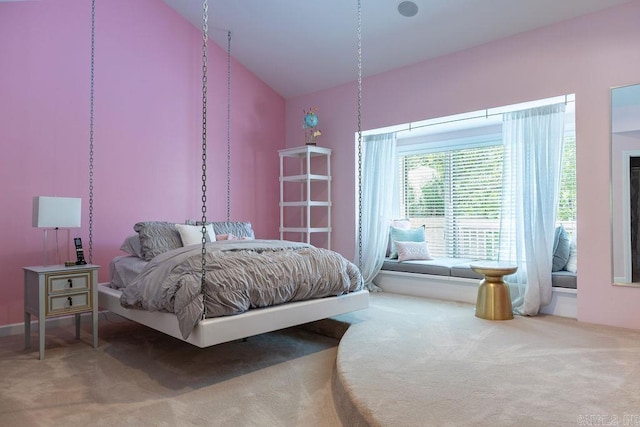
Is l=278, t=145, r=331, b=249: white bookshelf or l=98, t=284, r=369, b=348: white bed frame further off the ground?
l=278, t=145, r=331, b=249: white bookshelf

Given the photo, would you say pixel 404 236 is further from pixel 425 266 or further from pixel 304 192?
Result: pixel 304 192

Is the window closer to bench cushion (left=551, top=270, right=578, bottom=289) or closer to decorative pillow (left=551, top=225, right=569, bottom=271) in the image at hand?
decorative pillow (left=551, top=225, right=569, bottom=271)

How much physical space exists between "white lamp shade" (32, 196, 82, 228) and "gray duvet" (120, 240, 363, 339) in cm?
88

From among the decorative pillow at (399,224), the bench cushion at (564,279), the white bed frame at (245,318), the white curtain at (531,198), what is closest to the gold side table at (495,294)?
the white curtain at (531,198)

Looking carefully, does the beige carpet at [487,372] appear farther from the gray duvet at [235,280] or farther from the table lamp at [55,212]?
the table lamp at [55,212]

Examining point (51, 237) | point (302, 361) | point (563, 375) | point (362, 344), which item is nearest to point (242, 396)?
point (302, 361)

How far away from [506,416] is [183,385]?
185 cm

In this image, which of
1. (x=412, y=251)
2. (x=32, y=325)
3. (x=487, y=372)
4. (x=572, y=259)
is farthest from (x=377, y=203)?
(x=32, y=325)

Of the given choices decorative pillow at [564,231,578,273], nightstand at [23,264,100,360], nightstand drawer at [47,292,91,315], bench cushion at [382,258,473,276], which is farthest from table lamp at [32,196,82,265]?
decorative pillow at [564,231,578,273]

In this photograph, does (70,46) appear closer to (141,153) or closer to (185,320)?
(141,153)

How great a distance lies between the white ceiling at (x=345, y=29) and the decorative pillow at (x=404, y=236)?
6.31 feet

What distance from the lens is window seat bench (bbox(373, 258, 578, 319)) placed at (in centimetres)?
390

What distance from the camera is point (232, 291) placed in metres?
2.81

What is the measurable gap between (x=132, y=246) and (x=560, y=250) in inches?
157
